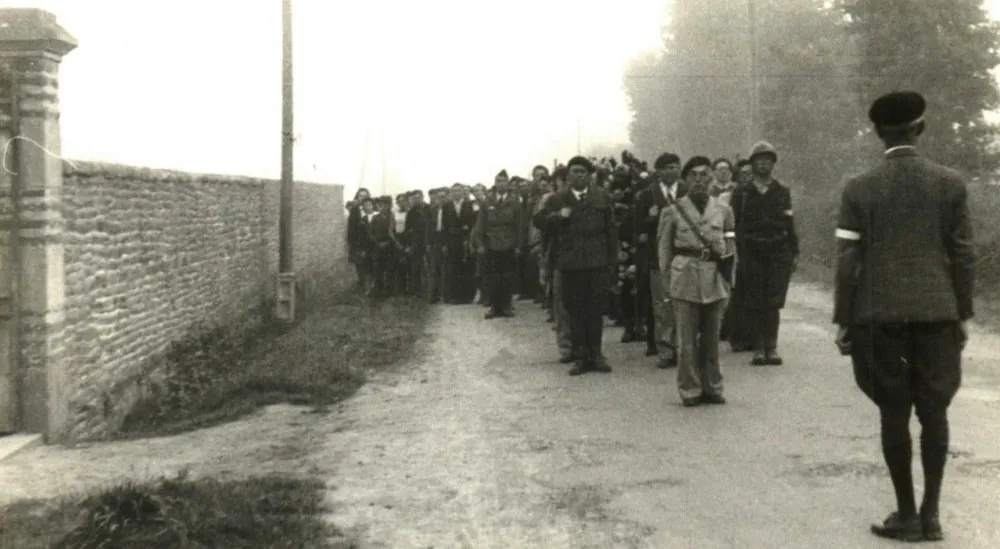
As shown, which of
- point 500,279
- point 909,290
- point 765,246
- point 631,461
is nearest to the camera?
point 909,290

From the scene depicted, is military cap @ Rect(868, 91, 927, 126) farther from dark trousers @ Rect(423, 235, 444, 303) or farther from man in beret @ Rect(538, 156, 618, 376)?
dark trousers @ Rect(423, 235, 444, 303)

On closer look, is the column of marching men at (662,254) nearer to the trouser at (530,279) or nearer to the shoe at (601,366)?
the shoe at (601,366)

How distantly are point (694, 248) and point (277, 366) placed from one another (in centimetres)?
500

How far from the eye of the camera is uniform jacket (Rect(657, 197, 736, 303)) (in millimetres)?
9609

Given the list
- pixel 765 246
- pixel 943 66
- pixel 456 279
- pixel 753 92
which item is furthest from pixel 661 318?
pixel 753 92

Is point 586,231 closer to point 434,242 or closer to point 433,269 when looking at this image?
point 434,242

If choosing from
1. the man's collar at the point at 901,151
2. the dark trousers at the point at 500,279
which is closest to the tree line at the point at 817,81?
the dark trousers at the point at 500,279

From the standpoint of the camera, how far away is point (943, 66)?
27219 mm

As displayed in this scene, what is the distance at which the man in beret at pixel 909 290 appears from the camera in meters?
5.71

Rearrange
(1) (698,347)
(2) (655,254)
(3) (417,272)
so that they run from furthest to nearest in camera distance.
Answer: (3) (417,272) < (2) (655,254) < (1) (698,347)

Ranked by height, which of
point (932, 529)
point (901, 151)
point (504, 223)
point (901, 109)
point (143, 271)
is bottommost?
point (932, 529)

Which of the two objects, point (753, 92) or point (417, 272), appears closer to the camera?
point (417, 272)

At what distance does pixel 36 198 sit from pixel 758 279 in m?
6.63

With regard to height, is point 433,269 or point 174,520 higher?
point 433,269
